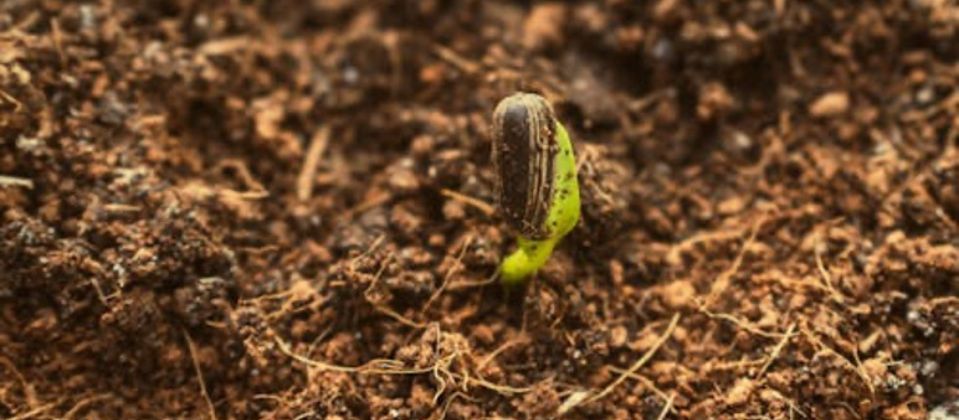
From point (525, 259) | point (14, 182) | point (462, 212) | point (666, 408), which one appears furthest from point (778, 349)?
point (14, 182)

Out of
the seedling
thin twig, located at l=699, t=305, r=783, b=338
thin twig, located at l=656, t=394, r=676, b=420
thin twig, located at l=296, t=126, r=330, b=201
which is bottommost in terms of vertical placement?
thin twig, located at l=656, t=394, r=676, b=420

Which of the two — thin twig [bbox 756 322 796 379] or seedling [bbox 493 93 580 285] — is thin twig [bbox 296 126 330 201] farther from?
thin twig [bbox 756 322 796 379]

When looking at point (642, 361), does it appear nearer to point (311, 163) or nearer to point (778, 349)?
point (778, 349)

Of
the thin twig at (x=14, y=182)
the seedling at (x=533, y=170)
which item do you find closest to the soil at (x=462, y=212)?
the thin twig at (x=14, y=182)

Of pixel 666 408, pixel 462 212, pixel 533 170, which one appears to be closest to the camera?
pixel 533 170

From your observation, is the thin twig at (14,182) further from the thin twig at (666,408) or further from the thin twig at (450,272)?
the thin twig at (666,408)

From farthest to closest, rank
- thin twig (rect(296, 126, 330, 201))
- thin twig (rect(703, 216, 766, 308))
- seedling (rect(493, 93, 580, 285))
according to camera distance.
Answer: thin twig (rect(296, 126, 330, 201)), thin twig (rect(703, 216, 766, 308)), seedling (rect(493, 93, 580, 285))

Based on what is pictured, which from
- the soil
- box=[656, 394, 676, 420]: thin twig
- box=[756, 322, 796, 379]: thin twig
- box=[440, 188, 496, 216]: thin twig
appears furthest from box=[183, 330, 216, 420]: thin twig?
box=[756, 322, 796, 379]: thin twig
